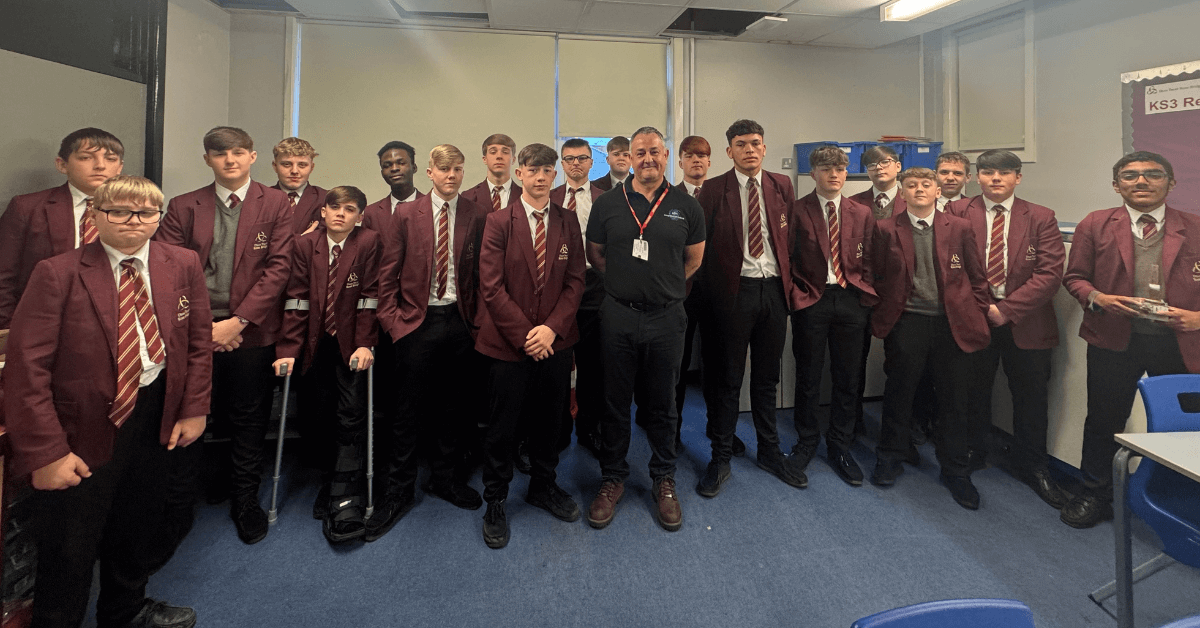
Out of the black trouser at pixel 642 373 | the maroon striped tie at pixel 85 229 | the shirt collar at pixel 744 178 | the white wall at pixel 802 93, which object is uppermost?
the white wall at pixel 802 93

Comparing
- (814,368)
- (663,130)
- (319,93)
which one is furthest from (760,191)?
(319,93)

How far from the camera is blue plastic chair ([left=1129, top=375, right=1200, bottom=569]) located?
1746 millimetres

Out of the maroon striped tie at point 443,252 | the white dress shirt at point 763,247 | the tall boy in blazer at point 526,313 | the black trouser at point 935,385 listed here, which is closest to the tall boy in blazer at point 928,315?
the black trouser at point 935,385

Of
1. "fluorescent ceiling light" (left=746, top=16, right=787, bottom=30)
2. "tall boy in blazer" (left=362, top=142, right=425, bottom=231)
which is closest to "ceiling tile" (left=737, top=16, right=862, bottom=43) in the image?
"fluorescent ceiling light" (left=746, top=16, right=787, bottom=30)

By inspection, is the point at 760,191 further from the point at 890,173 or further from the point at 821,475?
the point at 821,475

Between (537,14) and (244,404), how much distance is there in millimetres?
3753

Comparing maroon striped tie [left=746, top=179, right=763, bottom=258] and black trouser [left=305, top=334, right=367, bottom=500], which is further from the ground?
maroon striped tie [left=746, top=179, right=763, bottom=258]

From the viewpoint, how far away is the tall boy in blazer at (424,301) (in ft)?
8.14

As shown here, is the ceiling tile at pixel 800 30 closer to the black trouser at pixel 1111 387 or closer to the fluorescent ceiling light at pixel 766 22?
the fluorescent ceiling light at pixel 766 22

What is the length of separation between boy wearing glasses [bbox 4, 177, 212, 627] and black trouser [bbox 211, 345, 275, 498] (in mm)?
623

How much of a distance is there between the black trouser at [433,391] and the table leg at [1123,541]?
2.50 metres

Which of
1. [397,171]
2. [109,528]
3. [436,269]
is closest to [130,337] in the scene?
[109,528]

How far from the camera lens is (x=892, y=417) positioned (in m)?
2.97

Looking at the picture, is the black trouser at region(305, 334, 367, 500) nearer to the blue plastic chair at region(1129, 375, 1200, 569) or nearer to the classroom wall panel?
the classroom wall panel
